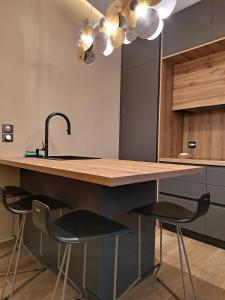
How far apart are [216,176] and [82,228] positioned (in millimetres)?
1769

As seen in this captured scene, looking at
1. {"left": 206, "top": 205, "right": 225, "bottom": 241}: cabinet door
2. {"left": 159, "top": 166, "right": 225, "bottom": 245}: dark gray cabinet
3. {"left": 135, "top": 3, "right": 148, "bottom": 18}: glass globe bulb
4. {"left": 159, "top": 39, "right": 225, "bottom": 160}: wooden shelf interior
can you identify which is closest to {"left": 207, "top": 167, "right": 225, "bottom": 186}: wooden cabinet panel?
{"left": 159, "top": 166, "right": 225, "bottom": 245}: dark gray cabinet

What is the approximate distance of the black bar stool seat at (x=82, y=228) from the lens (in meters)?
1.04

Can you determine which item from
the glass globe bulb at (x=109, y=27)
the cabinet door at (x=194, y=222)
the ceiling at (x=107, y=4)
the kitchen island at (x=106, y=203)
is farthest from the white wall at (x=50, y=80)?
the cabinet door at (x=194, y=222)

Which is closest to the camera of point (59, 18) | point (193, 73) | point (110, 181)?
point (110, 181)

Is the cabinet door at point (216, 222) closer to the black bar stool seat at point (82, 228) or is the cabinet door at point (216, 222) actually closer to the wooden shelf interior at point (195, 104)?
the wooden shelf interior at point (195, 104)

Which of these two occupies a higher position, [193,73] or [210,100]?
[193,73]

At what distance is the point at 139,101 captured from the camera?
125 inches

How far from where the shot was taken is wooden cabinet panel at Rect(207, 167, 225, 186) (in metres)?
2.37

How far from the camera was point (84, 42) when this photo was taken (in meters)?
2.01

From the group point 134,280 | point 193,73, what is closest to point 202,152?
point 193,73

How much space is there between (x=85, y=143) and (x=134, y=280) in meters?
1.73

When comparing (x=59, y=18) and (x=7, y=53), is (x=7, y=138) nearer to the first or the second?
(x=7, y=53)

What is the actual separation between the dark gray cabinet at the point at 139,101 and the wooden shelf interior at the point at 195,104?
122mm

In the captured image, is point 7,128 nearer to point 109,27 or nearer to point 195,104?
point 109,27
